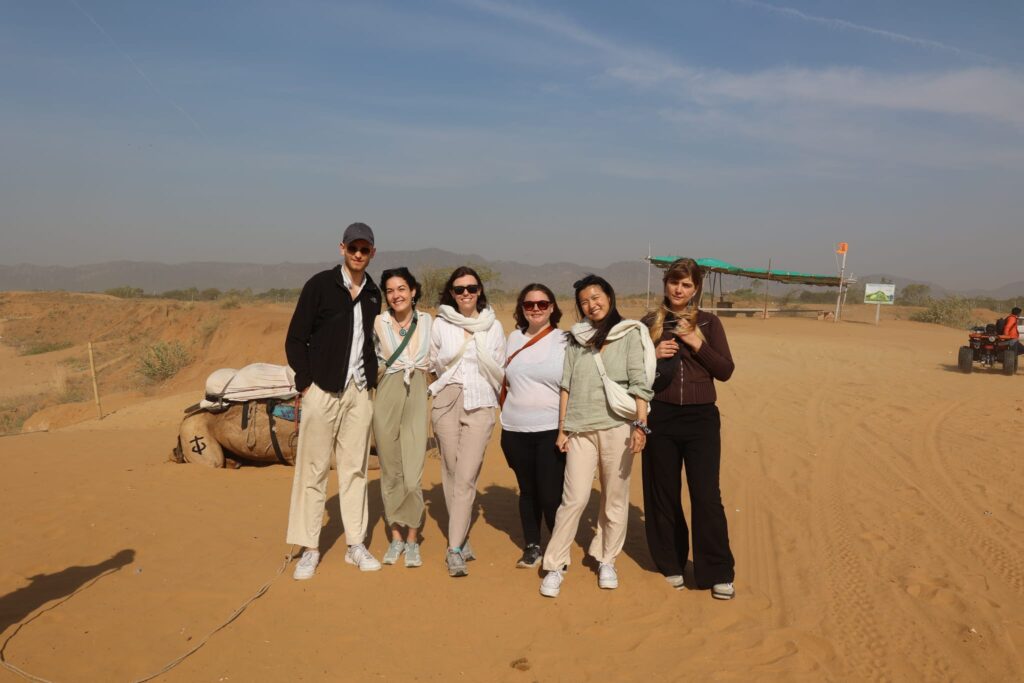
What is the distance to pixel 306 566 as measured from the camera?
4.50m

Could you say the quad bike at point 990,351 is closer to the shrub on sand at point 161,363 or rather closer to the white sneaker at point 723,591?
the white sneaker at point 723,591

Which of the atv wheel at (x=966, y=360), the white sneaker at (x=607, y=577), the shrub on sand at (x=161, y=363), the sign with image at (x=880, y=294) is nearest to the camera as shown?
the white sneaker at (x=607, y=577)

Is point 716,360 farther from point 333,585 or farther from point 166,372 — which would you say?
point 166,372

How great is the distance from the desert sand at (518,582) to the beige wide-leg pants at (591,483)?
300mm

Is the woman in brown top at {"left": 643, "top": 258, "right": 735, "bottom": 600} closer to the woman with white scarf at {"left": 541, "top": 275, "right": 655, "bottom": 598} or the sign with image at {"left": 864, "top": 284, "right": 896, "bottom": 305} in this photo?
the woman with white scarf at {"left": 541, "top": 275, "right": 655, "bottom": 598}

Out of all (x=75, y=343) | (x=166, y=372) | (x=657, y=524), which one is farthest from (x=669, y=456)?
(x=75, y=343)

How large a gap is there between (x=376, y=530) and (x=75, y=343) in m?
29.2

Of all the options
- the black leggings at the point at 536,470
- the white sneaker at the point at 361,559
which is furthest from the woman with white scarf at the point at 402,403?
the black leggings at the point at 536,470

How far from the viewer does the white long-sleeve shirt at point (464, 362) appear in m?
4.48

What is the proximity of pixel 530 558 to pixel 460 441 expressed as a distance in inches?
37.4

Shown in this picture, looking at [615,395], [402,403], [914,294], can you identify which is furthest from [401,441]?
[914,294]

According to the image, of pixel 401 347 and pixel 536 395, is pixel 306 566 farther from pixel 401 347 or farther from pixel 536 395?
pixel 536 395

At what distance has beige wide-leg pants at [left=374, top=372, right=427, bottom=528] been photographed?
459cm

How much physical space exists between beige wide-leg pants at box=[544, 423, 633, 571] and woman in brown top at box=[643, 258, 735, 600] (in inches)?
9.3
